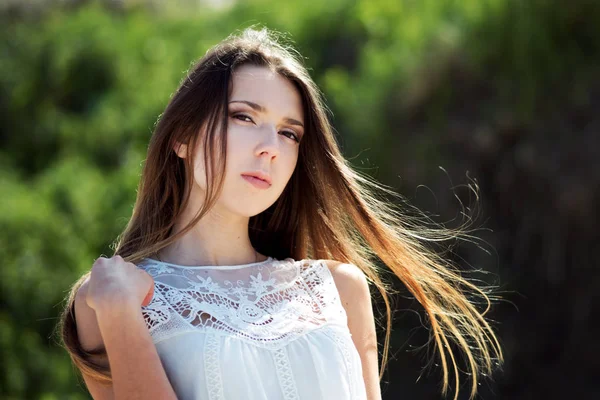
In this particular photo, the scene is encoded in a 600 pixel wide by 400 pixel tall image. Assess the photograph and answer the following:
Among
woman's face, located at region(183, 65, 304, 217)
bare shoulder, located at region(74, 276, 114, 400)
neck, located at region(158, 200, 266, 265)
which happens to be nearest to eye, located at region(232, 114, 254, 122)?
woman's face, located at region(183, 65, 304, 217)

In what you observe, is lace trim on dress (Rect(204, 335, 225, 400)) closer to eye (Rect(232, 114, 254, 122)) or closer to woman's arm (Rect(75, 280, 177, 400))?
woman's arm (Rect(75, 280, 177, 400))

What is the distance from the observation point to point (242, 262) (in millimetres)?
1993

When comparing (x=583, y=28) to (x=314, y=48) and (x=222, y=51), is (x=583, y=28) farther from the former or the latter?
(x=222, y=51)

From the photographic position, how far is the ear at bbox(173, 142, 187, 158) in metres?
1.91

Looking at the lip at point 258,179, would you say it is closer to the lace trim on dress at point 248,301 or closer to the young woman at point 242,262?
the young woman at point 242,262

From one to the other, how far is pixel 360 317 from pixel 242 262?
0.99 feet

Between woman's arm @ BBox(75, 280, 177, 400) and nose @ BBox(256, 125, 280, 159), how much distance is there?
45 centimetres

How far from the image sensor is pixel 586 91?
183 inches

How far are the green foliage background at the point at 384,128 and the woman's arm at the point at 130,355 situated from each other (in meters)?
2.42

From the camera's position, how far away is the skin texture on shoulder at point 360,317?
197 centimetres

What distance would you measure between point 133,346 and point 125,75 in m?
5.13

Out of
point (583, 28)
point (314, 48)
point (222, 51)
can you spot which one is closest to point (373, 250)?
point (222, 51)

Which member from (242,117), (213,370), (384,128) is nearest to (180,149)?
(242,117)

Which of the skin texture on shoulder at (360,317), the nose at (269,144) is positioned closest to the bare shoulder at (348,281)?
the skin texture on shoulder at (360,317)
